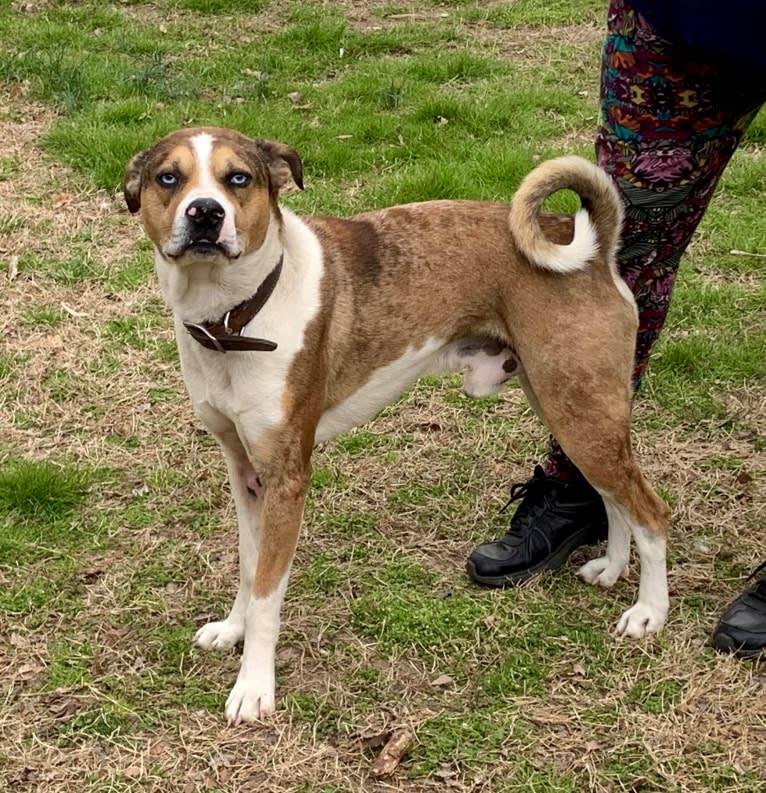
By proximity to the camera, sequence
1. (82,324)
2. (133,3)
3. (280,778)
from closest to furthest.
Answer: (280,778) < (82,324) < (133,3)

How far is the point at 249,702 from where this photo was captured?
329cm

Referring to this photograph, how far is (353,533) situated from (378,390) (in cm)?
79

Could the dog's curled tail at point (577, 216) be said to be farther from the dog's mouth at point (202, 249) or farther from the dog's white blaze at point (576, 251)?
the dog's mouth at point (202, 249)

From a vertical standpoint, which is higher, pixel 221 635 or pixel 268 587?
pixel 268 587

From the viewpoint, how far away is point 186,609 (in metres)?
3.77

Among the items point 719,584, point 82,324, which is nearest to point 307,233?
point 719,584

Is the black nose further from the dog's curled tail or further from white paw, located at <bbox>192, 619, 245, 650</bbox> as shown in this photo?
white paw, located at <bbox>192, 619, 245, 650</bbox>

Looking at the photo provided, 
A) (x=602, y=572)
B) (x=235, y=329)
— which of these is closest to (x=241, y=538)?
(x=235, y=329)

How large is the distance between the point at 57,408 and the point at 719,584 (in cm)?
276

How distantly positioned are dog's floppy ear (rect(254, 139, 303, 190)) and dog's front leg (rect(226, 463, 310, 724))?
2.74ft

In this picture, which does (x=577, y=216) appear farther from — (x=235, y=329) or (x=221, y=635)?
(x=221, y=635)

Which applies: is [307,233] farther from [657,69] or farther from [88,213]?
[88,213]

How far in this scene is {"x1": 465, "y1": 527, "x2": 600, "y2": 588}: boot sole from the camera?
386 centimetres

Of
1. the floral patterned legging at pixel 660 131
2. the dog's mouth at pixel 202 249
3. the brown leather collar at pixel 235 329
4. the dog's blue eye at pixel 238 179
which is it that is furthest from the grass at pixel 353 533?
the dog's blue eye at pixel 238 179
